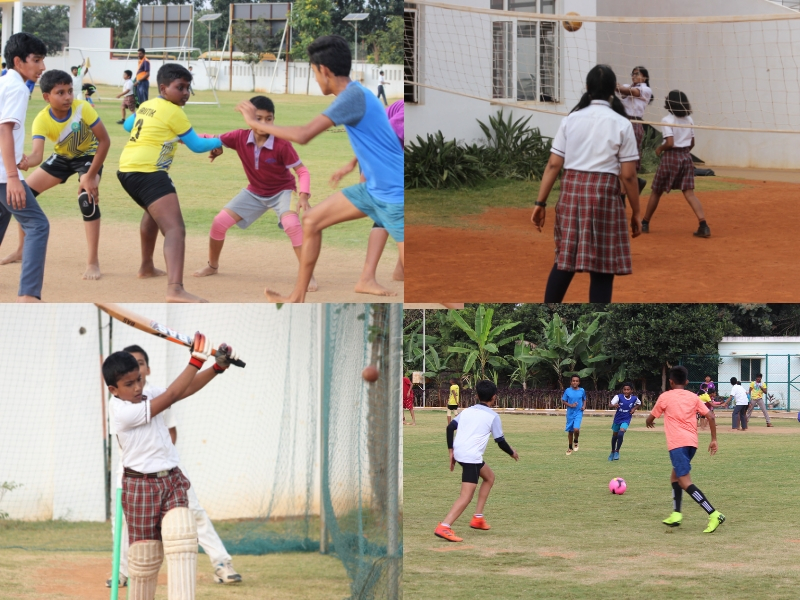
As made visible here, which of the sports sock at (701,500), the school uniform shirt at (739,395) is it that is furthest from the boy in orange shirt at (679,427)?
the school uniform shirt at (739,395)

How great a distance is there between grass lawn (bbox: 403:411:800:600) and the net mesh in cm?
739

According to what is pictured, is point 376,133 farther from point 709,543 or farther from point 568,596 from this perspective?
point 709,543

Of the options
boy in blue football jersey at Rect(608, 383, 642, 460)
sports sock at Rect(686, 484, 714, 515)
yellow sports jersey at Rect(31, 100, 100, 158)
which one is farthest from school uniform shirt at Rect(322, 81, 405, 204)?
boy in blue football jersey at Rect(608, 383, 642, 460)

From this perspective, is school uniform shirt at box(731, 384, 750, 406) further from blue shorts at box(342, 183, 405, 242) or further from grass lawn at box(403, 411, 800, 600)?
blue shorts at box(342, 183, 405, 242)

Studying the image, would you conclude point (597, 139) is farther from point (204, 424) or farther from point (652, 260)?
point (652, 260)

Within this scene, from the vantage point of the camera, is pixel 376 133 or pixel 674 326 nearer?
pixel 376 133

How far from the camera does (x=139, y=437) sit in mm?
5238

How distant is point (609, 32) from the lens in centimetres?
1816

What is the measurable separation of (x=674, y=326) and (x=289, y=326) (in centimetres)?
1133

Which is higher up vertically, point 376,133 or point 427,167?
point 427,167

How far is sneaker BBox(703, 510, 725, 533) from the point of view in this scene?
23.7ft

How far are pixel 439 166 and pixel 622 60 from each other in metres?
5.53

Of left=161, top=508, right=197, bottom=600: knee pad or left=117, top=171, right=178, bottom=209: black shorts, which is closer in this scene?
left=161, top=508, right=197, bottom=600: knee pad

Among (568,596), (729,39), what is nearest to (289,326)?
(568,596)
